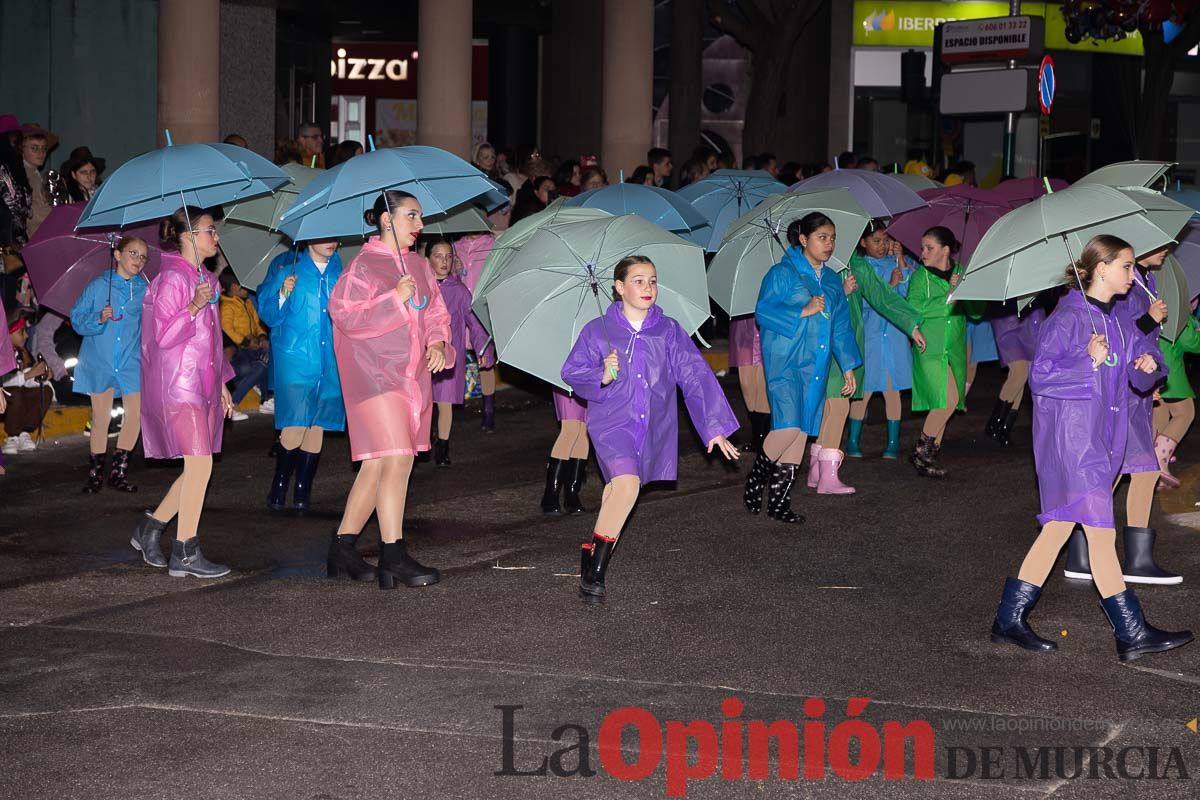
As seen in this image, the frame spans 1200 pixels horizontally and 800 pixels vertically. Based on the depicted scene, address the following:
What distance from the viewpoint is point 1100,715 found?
6.37m

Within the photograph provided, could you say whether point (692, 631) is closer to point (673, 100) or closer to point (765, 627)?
point (765, 627)

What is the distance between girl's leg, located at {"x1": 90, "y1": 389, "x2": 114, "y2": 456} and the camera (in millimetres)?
10828

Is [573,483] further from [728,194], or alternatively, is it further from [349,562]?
[728,194]

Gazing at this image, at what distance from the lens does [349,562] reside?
27.9ft

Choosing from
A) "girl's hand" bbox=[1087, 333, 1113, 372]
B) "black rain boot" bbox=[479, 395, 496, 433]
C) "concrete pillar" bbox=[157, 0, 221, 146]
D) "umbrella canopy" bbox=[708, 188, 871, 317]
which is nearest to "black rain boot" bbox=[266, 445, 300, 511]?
"umbrella canopy" bbox=[708, 188, 871, 317]

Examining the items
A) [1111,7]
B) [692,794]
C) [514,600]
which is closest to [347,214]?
[514,600]

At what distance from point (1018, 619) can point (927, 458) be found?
4405 millimetres

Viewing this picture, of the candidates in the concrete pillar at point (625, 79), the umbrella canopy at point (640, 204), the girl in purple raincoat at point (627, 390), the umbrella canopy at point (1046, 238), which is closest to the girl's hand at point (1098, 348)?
the umbrella canopy at point (1046, 238)

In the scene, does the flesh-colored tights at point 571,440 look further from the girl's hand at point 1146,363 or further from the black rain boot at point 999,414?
the black rain boot at point 999,414

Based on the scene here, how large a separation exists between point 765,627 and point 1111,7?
21597 mm

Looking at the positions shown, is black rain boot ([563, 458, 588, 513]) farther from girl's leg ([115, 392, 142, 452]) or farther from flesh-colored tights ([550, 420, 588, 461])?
girl's leg ([115, 392, 142, 452])

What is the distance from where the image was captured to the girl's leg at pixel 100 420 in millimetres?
10828

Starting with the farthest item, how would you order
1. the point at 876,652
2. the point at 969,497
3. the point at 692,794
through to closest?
the point at 969,497
the point at 876,652
the point at 692,794

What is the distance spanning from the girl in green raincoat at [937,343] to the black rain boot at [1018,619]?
435 centimetres
